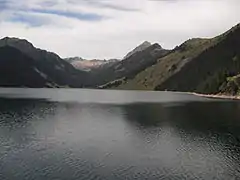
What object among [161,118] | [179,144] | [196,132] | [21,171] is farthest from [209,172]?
[161,118]

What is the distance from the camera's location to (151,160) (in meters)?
87.9

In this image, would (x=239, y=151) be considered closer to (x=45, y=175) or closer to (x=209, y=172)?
(x=209, y=172)

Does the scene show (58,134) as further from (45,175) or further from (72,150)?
(45,175)

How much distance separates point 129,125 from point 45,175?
81.1m

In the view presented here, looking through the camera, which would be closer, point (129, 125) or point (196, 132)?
point (196, 132)

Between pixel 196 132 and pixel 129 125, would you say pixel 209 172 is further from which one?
pixel 129 125

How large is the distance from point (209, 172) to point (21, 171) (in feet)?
127

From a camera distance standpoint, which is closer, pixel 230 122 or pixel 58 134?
pixel 58 134

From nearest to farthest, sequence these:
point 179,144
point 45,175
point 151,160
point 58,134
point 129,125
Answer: point 45,175 → point 151,160 → point 179,144 → point 58,134 → point 129,125

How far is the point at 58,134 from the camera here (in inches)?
4946

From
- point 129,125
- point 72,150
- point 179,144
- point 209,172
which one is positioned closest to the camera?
point 209,172

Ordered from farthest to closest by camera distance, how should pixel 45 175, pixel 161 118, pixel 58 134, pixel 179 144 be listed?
pixel 161 118, pixel 58 134, pixel 179 144, pixel 45 175

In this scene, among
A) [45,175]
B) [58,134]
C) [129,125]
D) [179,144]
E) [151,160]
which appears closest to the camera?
[45,175]

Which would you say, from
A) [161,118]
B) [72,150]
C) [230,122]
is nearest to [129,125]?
[161,118]
